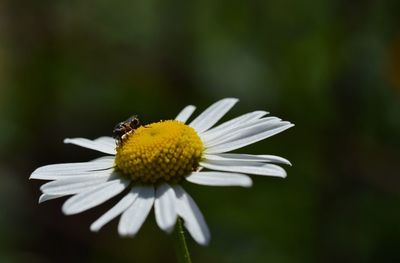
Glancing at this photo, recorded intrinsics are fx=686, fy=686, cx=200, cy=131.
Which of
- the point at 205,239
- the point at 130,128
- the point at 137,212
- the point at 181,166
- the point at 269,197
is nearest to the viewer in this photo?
the point at 205,239

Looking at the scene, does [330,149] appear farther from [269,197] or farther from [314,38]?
[314,38]

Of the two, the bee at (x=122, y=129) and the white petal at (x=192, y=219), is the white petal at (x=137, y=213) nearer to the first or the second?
the white petal at (x=192, y=219)

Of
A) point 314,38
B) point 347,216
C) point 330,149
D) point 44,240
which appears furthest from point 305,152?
point 44,240

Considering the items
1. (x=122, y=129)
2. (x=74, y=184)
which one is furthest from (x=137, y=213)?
(x=122, y=129)

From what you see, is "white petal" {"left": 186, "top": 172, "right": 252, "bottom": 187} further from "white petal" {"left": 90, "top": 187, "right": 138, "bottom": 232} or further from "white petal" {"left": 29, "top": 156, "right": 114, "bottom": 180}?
"white petal" {"left": 29, "top": 156, "right": 114, "bottom": 180}

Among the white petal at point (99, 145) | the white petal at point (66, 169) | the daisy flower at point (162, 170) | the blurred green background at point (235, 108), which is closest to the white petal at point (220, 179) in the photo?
the daisy flower at point (162, 170)

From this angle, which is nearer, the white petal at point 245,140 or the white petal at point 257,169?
the white petal at point 257,169

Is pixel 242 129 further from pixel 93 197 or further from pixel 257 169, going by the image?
pixel 93 197
